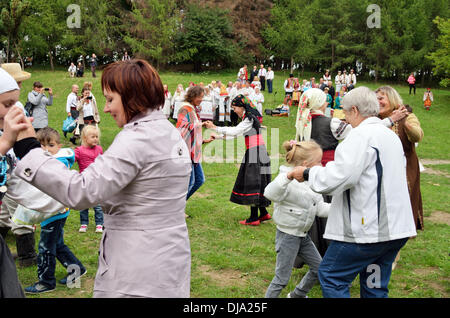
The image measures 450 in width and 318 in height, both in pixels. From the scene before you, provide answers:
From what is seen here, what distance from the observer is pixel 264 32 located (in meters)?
47.2

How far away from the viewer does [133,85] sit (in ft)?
7.18

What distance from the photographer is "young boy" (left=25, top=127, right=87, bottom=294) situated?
4613 mm

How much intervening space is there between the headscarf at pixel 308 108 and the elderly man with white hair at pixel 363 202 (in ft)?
8.38

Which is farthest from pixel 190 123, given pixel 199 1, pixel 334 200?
pixel 199 1

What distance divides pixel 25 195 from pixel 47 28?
39548 millimetres

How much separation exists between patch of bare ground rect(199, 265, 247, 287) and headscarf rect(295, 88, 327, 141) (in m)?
1.97

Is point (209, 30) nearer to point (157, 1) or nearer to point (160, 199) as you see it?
point (157, 1)

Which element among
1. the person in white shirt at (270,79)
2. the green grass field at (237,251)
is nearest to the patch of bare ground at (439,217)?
the green grass field at (237,251)

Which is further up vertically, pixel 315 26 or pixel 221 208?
pixel 315 26

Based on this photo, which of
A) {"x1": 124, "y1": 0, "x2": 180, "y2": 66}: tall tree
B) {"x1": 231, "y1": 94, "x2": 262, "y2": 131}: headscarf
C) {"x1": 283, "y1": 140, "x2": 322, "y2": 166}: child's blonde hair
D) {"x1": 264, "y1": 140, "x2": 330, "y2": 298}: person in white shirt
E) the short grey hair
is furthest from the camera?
{"x1": 124, "y1": 0, "x2": 180, "y2": 66}: tall tree

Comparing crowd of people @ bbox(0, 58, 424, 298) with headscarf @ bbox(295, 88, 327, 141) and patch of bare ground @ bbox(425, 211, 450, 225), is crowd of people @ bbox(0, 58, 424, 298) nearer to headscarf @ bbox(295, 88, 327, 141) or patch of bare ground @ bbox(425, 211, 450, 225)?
headscarf @ bbox(295, 88, 327, 141)

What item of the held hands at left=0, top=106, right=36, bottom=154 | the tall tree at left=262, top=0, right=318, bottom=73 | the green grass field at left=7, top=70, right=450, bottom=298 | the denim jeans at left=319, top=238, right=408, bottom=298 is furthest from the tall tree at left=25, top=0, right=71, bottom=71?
the held hands at left=0, top=106, right=36, bottom=154

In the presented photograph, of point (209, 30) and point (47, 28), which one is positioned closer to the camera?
point (47, 28)

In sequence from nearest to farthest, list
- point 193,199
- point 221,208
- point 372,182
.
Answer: point 372,182 → point 221,208 → point 193,199
